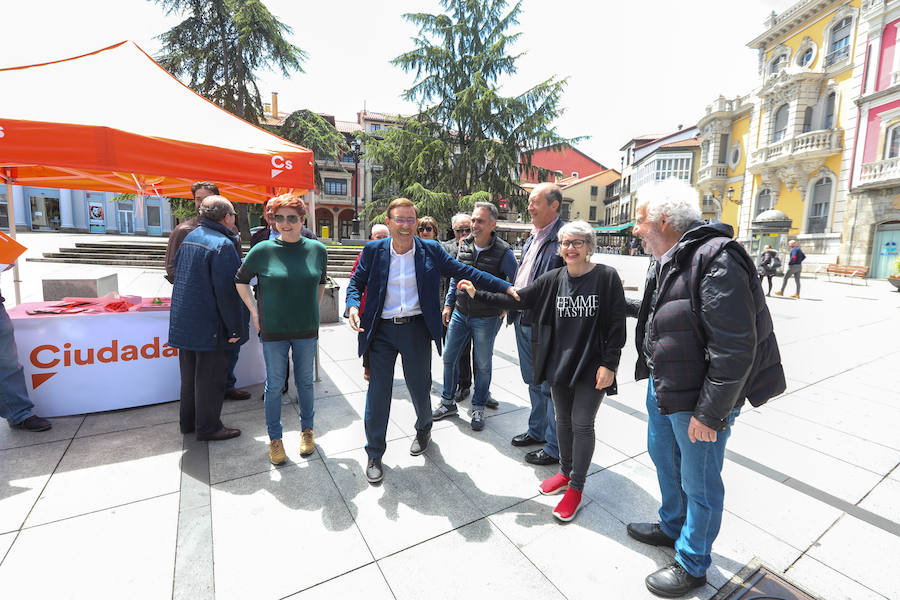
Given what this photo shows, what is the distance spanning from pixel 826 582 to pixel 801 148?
97.2 feet

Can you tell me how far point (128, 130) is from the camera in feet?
11.8

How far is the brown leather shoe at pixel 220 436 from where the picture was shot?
3299 millimetres

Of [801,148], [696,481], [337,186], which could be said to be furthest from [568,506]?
[337,186]

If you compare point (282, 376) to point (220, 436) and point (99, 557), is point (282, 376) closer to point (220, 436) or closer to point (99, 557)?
point (220, 436)

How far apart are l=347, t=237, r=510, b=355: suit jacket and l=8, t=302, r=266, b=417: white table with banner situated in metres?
2.20

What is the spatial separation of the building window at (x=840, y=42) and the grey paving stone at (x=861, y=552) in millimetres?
30638

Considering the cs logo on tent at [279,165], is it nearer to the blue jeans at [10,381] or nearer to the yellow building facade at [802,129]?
the blue jeans at [10,381]

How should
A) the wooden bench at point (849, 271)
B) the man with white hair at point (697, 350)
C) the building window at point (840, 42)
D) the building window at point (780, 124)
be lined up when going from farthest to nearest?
1. the building window at point (780, 124)
2. the building window at point (840, 42)
3. the wooden bench at point (849, 271)
4. the man with white hair at point (697, 350)

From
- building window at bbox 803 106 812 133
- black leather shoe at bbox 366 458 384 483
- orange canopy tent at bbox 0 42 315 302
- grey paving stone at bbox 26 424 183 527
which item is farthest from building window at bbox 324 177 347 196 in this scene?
black leather shoe at bbox 366 458 384 483

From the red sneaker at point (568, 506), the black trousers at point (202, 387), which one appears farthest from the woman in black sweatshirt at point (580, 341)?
the black trousers at point (202, 387)

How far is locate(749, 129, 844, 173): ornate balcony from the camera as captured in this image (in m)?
22.5

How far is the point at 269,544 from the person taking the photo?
223cm

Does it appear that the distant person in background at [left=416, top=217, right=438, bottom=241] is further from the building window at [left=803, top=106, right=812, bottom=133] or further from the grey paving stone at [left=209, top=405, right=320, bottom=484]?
the building window at [left=803, top=106, right=812, bottom=133]

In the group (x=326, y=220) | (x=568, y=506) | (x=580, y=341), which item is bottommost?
(x=568, y=506)
